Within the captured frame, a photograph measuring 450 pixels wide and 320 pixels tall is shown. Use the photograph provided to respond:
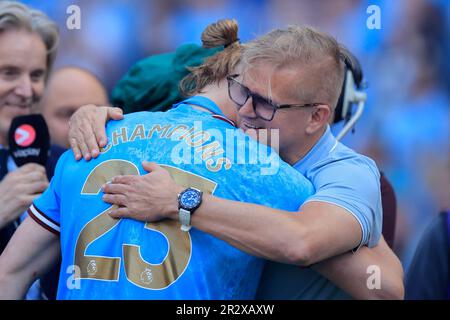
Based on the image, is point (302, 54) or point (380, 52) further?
point (380, 52)

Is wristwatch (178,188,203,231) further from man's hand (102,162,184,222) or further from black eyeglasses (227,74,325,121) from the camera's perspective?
black eyeglasses (227,74,325,121)

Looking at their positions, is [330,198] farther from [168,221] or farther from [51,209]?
[51,209]

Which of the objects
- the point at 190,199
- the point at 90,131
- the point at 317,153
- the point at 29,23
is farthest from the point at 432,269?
the point at 29,23

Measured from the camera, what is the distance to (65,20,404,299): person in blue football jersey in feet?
6.24

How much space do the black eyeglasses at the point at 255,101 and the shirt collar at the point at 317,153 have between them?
168 mm

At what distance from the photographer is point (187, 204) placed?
193 centimetres

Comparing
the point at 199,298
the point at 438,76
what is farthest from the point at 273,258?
the point at 438,76

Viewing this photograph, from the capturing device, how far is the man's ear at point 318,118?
228cm

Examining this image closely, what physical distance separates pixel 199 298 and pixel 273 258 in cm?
24

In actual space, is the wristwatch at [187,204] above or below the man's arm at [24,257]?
above

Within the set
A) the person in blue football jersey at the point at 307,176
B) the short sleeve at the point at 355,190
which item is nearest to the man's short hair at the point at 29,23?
the person in blue football jersey at the point at 307,176

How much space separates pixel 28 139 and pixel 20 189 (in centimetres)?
21

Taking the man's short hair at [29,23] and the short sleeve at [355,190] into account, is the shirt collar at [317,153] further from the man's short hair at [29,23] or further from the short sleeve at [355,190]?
the man's short hair at [29,23]

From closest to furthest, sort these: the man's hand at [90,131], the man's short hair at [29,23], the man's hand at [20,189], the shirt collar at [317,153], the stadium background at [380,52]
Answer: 1. the man's hand at [90,131]
2. the shirt collar at [317,153]
3. the man's hand at [20,189]
4. the man's short hair at [29,23]
5. the stadium background at [380,52]
